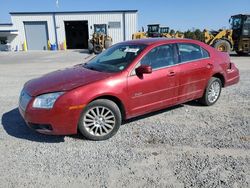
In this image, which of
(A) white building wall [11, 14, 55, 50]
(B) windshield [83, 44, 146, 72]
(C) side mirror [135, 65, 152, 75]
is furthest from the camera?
(A) white building wall [11, 14, 55, 50]

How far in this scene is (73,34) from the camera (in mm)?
35875

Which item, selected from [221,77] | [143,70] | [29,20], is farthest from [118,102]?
[29,20]

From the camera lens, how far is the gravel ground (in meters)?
3.19

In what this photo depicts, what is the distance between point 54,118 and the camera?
3879 millimetres

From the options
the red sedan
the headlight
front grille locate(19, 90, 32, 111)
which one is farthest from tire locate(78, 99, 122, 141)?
front grille locate(19, 90, 32, 111)

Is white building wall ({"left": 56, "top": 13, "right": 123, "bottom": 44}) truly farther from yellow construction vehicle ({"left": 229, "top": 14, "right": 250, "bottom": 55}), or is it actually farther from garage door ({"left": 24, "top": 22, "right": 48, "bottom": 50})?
yellow construction vehicle ({"left": 229, "top": 14, "right": 250, "bottom": 55})

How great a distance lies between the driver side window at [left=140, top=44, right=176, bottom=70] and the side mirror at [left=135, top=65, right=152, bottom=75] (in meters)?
0.19

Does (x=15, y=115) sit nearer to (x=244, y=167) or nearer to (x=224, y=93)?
(x=244, y=167)

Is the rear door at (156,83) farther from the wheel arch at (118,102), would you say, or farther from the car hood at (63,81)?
the car hood at (63,81)

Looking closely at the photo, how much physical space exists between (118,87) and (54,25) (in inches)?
1209

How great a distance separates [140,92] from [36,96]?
5.60 ft

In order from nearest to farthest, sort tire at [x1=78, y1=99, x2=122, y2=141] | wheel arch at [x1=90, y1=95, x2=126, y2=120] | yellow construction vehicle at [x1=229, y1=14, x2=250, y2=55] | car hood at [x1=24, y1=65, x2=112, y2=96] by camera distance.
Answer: car hood at [x1=24, y1=65, x2=112, y2=96] < tire at [x1=78, y1=99, x2=122, y2=141] < wheel arch at [x1=90, y1=95, x2=126, y2=120] < yellow construction vehicle at [x1=229, y1=14, x2=250, y2=55]

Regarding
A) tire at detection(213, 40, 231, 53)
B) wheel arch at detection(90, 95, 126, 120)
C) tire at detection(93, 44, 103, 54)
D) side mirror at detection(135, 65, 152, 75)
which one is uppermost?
side mirror at detection(135, 65, 152, 75)

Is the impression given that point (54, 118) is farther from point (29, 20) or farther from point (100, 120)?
point (29, 20)
